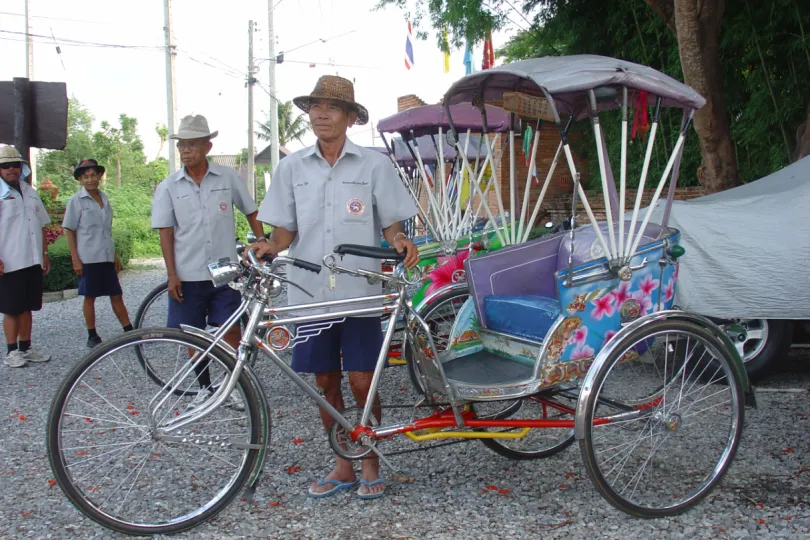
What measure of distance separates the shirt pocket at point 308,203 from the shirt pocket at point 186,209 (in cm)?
155

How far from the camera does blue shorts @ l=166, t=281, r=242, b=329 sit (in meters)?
4.56

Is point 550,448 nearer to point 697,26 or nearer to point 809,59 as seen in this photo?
point 697,26

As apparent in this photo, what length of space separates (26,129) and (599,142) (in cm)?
529

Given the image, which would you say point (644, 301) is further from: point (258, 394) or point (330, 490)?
point (258, 394)

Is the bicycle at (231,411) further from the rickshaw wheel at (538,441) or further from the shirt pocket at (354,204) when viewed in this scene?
the shirt pocket at (354,204)

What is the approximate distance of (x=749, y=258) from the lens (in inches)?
183

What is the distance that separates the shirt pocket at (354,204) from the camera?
320 centimetres

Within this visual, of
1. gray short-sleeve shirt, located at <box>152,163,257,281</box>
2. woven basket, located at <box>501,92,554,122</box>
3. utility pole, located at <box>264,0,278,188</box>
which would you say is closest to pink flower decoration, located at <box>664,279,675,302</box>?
woven basket, located at <box>501,92,554,122</box>

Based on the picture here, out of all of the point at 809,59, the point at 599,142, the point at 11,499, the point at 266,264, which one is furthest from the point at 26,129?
the point at 809,59

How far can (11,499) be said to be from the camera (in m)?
3.30


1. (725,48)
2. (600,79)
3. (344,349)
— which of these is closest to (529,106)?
(600,79)

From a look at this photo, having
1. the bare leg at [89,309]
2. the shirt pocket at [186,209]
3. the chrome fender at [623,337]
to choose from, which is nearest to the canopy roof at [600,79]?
the chrome fender at [623,337]

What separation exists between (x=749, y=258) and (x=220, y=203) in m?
3.28

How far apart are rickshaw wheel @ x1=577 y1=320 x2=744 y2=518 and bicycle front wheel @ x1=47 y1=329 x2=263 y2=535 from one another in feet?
4.45
